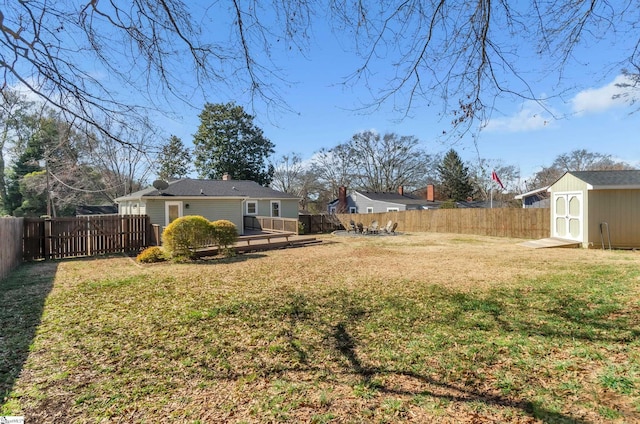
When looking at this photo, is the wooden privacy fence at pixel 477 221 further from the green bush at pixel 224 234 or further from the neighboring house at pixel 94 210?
the neighboring house at pixel 94 210

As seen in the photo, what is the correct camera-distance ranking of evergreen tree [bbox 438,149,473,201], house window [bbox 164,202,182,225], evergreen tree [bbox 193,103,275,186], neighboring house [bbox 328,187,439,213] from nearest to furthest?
house window [bbox 164,202,182,225], neighboring house [bbox 328,187,439,213], evergreen tree [bbox 193,103,275,186], evergreen tree [bbox 438,149,473,201]

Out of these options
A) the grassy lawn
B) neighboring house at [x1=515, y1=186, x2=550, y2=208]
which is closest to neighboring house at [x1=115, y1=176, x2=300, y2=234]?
the grassy lawn

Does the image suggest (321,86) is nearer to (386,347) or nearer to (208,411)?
(386,347)


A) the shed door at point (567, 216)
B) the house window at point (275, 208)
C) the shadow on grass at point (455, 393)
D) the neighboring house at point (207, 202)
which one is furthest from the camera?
the house window at point (275, 208)

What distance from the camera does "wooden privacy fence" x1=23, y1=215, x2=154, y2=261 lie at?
10.6 m

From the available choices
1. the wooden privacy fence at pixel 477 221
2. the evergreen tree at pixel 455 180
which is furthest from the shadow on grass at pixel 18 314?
the evergreen tree at pixel 455 180

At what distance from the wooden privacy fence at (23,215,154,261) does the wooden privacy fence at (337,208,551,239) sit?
14.3m

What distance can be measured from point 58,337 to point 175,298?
195 cm

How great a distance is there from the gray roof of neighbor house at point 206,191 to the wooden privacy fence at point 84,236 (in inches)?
192

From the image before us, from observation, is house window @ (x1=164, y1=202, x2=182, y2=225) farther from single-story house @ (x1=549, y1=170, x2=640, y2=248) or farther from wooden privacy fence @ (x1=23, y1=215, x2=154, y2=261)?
single-story house @ (x1=549, y1=170, x2=640, y2=248)

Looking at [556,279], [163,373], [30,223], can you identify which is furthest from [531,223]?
[30,223]

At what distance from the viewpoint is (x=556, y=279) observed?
705cm

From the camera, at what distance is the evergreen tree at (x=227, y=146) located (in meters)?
38.4

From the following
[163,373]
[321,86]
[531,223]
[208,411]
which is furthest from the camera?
[531,223]
